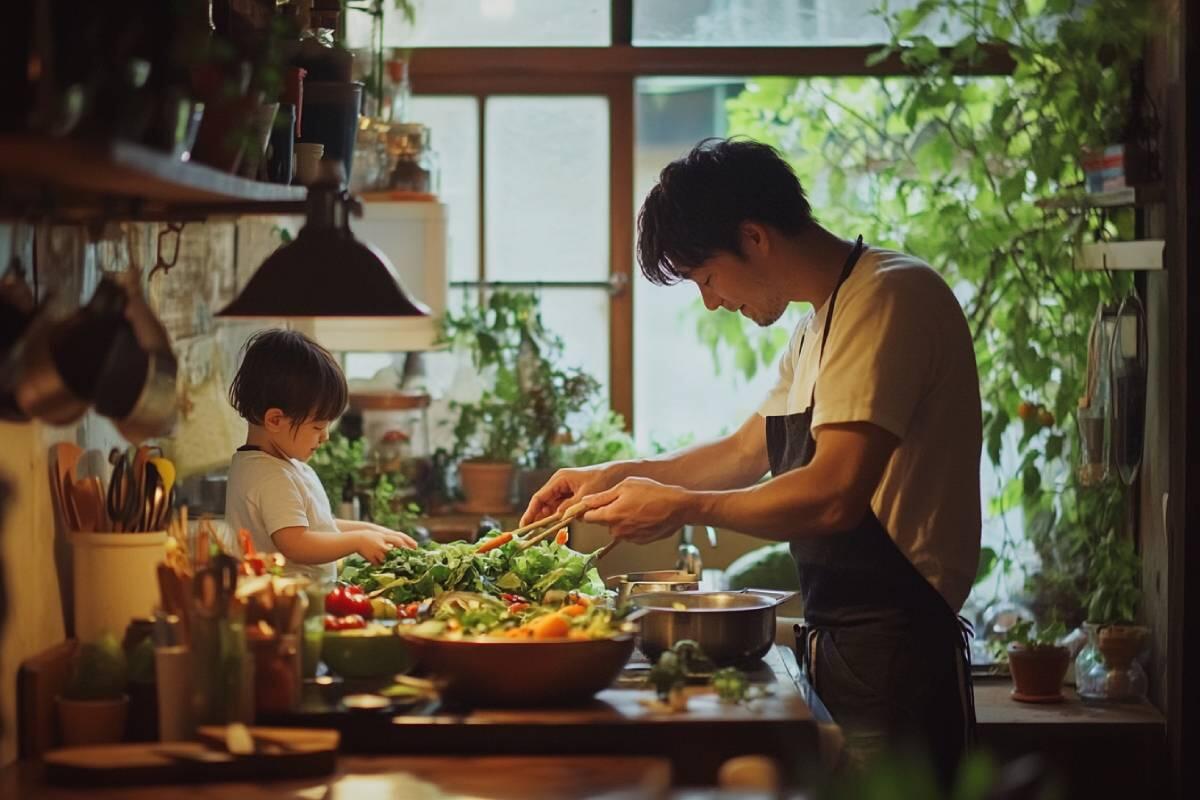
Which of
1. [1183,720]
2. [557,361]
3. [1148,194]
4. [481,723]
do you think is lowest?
[1183,720]

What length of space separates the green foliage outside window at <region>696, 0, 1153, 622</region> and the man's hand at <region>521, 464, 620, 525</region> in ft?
5.54

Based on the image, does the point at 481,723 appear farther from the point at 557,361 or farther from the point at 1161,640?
the point at 557,361

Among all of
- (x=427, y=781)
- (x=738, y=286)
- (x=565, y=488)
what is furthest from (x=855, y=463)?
(x=427, y=781)

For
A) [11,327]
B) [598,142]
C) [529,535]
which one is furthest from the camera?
[598,142]

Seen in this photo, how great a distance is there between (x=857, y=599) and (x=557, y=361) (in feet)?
7.77

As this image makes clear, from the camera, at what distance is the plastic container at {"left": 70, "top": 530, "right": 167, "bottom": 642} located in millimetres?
2566

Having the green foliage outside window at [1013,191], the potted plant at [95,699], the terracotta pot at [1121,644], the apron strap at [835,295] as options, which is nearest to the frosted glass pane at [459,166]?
the green foliage outside window at [1013,191]

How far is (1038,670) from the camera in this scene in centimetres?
455

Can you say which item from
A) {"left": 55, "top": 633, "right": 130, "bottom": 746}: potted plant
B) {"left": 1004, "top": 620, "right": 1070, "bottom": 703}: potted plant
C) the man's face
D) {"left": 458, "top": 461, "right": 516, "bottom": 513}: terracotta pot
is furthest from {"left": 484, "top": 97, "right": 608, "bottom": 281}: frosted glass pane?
{"left": 55, "top": 633, "right": 130, "bottom": 746}: potted plant

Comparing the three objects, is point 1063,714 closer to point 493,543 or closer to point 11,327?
point 493,543

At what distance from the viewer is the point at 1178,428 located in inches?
160

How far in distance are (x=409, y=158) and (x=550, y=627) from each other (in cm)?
274

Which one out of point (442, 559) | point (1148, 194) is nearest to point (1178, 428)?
point (1148, 194)

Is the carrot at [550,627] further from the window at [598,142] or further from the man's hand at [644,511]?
the window at [598,142]
